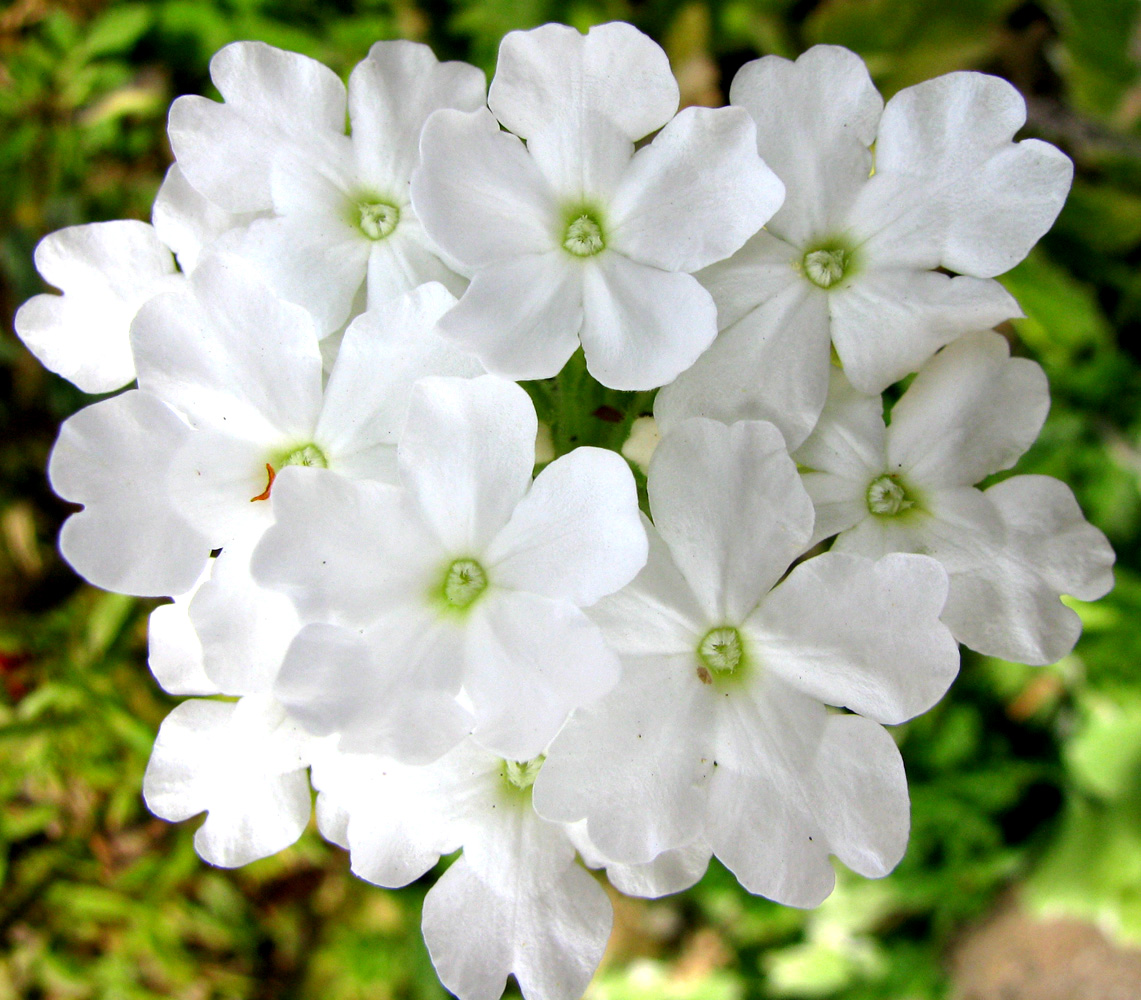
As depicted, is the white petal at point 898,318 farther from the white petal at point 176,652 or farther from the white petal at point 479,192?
the white petal at point 176,652

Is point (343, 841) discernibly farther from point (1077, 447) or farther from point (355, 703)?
point (1077, 447)

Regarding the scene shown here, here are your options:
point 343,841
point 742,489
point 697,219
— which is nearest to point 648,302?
point 697,219

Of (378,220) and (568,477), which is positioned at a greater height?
(378,220)

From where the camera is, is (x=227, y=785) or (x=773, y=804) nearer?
(x=773, y=804)

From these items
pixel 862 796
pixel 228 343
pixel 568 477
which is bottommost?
pixel 862 796

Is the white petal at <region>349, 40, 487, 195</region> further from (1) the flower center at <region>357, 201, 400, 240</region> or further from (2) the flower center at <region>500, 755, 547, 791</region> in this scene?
(2) the flower center at <region>500, 755, 547, 791</region>

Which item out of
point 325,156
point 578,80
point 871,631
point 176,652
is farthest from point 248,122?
point 871,631

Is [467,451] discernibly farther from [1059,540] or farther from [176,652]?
[1059,540]
